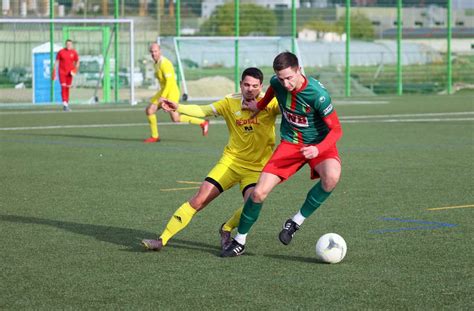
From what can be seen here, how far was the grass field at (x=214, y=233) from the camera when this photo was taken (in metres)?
6.69

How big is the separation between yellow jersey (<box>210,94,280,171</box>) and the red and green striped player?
133mm

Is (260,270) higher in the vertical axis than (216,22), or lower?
lower

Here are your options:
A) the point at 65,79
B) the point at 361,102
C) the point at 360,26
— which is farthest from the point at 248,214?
the point at 360,26

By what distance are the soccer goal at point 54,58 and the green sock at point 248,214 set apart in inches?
935

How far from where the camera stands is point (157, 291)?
679cm

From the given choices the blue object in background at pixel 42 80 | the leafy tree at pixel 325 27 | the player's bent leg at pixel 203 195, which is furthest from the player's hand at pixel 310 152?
the leafy tree at pixel 325 27

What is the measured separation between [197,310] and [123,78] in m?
29.8

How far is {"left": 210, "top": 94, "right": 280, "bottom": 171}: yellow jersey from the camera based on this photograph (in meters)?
8.54

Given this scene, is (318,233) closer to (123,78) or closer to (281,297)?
(281,297)

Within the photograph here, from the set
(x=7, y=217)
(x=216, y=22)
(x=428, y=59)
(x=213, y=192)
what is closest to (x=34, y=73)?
(x=216, y=22)

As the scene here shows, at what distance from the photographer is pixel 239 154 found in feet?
28.2

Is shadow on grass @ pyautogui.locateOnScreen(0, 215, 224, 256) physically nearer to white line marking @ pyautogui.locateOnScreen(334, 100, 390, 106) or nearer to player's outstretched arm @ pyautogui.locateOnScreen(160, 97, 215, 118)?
player's outstretched arm @ pyautogui.locateOnScreen(160, 97, 215, 118)

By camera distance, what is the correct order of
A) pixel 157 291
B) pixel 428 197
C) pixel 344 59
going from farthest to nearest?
pixel 344 59, pixel 428 197, pixel 157 291

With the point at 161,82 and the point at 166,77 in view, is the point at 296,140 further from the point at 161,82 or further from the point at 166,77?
the point at 161,82
